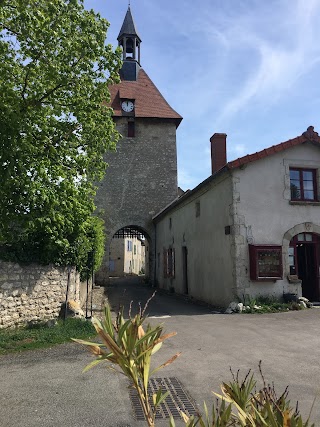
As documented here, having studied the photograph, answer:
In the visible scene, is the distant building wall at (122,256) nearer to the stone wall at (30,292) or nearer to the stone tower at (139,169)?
the stone tower at (139,169)

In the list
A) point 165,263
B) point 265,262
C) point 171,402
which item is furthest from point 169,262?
point 171,402

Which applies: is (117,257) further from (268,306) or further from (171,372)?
(171,372)

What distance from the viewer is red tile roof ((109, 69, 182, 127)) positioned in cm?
2745

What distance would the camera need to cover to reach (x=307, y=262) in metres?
13.6

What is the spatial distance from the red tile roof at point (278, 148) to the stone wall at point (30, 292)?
256 inches

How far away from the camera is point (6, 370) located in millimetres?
5895

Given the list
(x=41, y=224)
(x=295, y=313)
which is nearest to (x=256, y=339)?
(x=295, y=313)

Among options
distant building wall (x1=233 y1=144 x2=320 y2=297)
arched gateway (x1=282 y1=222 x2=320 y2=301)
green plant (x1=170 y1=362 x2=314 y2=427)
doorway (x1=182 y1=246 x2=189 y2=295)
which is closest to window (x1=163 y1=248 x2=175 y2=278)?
doorway (x1=182 y1=246 x2=189 y2=295)

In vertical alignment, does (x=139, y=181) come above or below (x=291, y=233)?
above

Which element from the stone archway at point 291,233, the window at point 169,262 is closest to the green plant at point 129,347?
the stone archway at point 291,233

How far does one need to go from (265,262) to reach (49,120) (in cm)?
788

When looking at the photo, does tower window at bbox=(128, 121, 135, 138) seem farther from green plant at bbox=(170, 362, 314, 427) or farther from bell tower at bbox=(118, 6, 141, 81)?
green plant at bbox=(170, 362, 314, 427)

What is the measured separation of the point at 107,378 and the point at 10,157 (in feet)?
16.0

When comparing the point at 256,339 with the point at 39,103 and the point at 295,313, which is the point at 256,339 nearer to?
the point at 295,313
